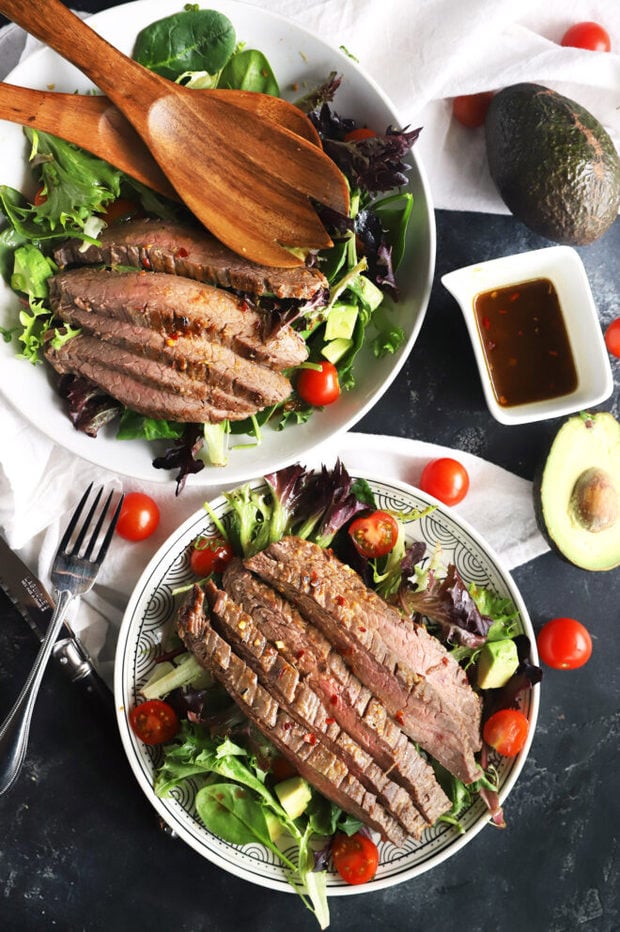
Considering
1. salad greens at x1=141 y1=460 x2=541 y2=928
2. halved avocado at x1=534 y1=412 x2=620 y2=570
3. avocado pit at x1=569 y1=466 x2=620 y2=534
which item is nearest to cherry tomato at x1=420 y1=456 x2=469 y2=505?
salad greens at x1=141 y1=460 x2=541 y2=928

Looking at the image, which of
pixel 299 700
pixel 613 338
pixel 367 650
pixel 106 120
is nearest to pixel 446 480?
pixel 367 650

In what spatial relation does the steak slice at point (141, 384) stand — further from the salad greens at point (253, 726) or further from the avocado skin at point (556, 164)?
the avocado skin at point (556, 164)

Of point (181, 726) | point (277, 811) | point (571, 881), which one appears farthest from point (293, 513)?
point (571, 881)

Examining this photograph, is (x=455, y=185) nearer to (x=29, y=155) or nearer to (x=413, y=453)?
(x=413, y=453)

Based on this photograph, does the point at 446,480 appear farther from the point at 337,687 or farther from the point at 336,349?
the point at 337,687

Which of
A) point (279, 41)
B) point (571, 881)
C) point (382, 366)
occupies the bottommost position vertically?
point (571, 881)

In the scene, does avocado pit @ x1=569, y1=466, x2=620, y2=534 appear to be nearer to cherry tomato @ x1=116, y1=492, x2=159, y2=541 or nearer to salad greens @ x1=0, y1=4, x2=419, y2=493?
salad greens @ x1=0, y1=4, x2=419, y2=493
